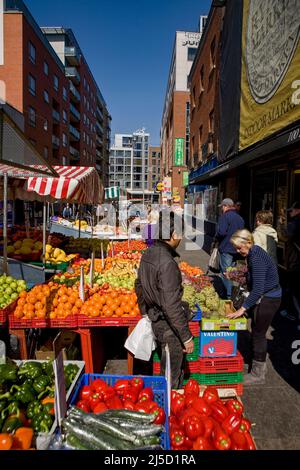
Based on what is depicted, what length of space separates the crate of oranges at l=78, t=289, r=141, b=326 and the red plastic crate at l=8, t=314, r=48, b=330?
0.45 m

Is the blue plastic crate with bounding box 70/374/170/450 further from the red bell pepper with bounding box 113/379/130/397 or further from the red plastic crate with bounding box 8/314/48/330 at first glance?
the red plastic crate with bounding box 8/314/48/330

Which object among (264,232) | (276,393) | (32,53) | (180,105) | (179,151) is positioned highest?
(32,53)

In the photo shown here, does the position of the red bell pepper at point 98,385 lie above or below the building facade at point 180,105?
below

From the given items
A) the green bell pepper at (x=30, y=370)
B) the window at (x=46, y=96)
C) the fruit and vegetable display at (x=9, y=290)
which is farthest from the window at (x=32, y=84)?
the green bell pepper at (x=30, y=370)

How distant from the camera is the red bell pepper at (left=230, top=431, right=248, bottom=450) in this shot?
224 cm

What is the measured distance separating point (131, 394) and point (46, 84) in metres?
41.2

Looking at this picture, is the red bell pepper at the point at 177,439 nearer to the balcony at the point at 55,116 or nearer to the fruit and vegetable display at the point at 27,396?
the fruit and vegetable display at the point at 27,396

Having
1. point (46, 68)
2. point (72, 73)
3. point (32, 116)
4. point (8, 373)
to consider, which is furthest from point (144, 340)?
point (72, 73)

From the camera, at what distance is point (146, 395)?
2678 millimetres

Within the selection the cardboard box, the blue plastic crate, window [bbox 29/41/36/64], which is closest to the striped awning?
the cardboard box

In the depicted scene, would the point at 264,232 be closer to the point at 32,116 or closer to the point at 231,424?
the point at 231,424

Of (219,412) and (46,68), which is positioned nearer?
(219,412)

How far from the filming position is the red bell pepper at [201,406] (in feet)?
8.36
